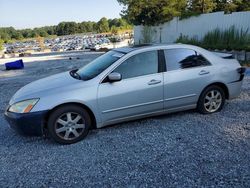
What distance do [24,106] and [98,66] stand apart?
1.51 m

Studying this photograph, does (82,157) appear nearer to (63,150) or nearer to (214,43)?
(63,150)

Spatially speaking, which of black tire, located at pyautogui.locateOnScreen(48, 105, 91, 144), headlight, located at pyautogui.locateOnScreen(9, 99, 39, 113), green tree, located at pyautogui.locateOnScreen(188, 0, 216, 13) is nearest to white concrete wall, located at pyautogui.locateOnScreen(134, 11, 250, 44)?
green tree, located at pyautogui.locateOnScreen(188, 0, 216, 13)

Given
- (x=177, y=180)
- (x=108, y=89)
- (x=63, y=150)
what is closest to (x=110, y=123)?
(x=108, y=89)

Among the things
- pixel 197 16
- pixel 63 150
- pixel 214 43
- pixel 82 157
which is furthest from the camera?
pixel 197 16

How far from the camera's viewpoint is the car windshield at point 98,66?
4675mm

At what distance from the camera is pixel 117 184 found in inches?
123

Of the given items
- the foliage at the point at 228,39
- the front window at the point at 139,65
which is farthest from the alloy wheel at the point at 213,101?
the foliage at the point at 228,39

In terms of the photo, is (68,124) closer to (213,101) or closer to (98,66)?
(98,66)

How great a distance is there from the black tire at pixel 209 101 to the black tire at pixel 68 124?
226cm

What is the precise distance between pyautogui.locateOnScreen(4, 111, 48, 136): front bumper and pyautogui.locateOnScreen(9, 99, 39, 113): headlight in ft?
0.22

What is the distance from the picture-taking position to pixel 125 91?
450 centimetres

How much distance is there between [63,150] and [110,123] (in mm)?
933

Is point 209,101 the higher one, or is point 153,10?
point 153,10

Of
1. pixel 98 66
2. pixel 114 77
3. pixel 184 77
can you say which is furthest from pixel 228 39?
pixel 114 77
